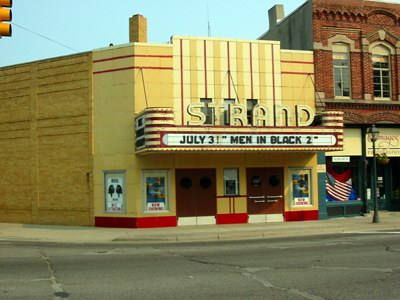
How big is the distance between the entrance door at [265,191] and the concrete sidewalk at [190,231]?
1033 millimetres

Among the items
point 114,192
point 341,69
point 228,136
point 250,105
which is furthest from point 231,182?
point 341,69

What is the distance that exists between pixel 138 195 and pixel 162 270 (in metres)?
10.5

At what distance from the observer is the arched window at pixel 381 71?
25281 millimetres

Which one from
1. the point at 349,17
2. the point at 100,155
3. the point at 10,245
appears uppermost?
the point at 349,17

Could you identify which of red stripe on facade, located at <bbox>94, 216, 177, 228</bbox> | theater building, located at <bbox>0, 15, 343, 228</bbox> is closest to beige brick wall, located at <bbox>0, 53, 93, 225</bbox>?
theater building, located at <bbox>0, 15, 343, 228</bbox>

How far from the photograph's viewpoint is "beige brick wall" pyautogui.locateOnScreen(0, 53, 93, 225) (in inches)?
884

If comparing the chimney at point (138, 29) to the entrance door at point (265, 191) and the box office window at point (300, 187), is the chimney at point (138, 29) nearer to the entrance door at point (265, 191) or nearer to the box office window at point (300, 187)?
the entrance door at point (265, 191)

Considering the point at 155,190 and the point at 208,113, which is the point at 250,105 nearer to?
the point at 208,113

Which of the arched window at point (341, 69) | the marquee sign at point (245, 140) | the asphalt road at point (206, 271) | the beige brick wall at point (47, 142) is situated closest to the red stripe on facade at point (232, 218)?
the marquee sign at point (245, 140)

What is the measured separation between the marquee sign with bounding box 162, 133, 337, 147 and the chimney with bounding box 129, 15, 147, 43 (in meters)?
6.32

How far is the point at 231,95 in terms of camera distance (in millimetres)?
22609

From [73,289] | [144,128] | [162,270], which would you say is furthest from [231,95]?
[73,289]

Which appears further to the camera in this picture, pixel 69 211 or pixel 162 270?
pixel 69 211

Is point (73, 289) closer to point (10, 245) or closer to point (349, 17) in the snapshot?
point (10, 245)
